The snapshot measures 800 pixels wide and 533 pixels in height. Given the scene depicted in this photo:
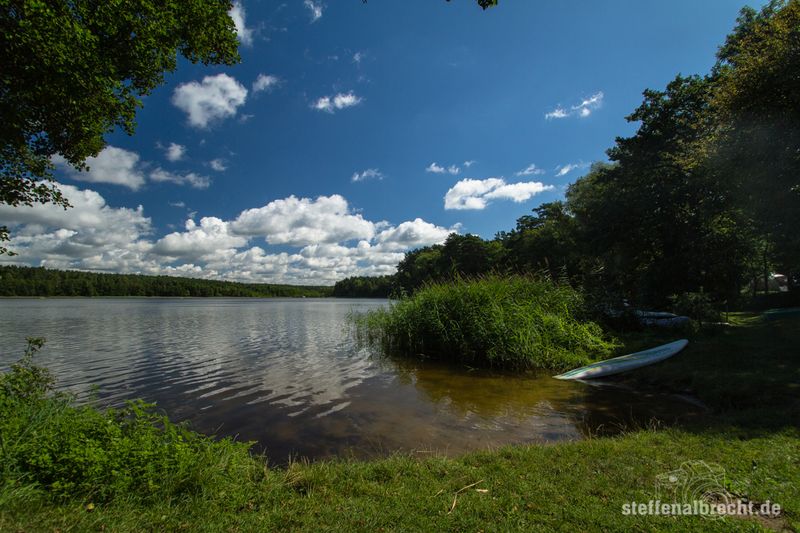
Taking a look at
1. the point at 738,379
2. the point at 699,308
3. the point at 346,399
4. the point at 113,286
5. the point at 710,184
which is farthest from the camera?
the point at 113,286

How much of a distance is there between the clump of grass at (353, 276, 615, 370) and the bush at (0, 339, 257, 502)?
10.2 metres

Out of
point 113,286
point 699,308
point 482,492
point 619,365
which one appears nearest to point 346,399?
point 482,492

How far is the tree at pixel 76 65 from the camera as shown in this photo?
580cm

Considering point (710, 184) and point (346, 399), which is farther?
point (710, 184)

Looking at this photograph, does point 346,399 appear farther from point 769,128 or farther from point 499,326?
A: point 769,128

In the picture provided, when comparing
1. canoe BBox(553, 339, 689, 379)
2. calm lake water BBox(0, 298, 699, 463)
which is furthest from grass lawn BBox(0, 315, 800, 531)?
canoe BBox(553, 339, 689, 379)

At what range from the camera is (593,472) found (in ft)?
14.5

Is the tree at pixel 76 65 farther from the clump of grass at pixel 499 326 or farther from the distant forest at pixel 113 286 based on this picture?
the distant forest at pixel 113 286

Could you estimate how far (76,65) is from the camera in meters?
6.18

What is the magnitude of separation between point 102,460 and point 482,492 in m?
4.05

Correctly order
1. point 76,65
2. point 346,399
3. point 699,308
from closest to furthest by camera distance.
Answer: point 76,65 → point 346,399 → point 699,308

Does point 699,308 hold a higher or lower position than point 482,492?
higher

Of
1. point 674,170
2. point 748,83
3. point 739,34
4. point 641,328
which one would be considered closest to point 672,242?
point 674,170

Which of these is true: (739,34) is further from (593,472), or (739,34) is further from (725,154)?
(593,472)
